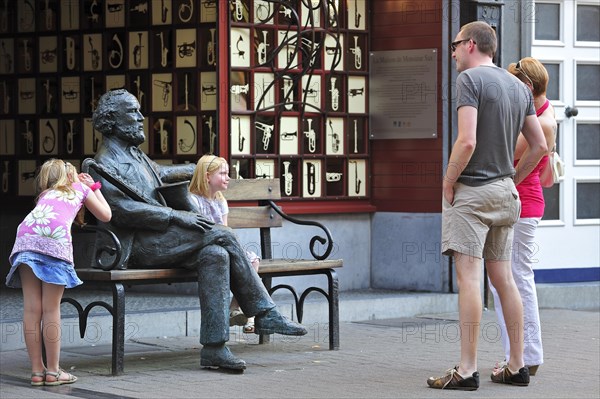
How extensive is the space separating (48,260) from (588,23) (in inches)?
265

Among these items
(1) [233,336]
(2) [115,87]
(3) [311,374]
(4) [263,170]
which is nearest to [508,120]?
(3) [311,374]

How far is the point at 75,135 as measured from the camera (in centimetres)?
1202

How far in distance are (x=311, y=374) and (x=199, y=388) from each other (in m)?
0.86

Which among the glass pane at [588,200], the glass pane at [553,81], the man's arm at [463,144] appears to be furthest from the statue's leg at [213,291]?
the glass pane at [588,200]

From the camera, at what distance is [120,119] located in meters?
8.37

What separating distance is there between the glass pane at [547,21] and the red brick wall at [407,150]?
1197 millimetres

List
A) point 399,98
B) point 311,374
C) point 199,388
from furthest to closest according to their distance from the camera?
point 399,98, point 311,374, point 199,388

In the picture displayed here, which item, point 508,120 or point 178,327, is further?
point 178,327

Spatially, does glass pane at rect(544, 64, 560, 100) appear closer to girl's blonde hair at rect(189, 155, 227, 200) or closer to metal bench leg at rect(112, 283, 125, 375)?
girl's blonde hair at rect(189, 155, 227, 200)

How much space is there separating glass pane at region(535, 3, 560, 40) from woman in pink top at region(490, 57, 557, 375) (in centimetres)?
402

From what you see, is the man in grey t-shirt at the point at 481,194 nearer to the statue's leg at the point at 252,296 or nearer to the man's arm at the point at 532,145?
the man's arm at the point at 532,145

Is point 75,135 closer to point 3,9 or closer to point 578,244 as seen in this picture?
point 3,9

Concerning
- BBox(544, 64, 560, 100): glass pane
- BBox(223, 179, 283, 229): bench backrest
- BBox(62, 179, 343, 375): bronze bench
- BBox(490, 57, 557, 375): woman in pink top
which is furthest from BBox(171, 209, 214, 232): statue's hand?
BBox(544, 64, 560, 100): glass pane

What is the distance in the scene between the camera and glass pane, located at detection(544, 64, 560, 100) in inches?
487
